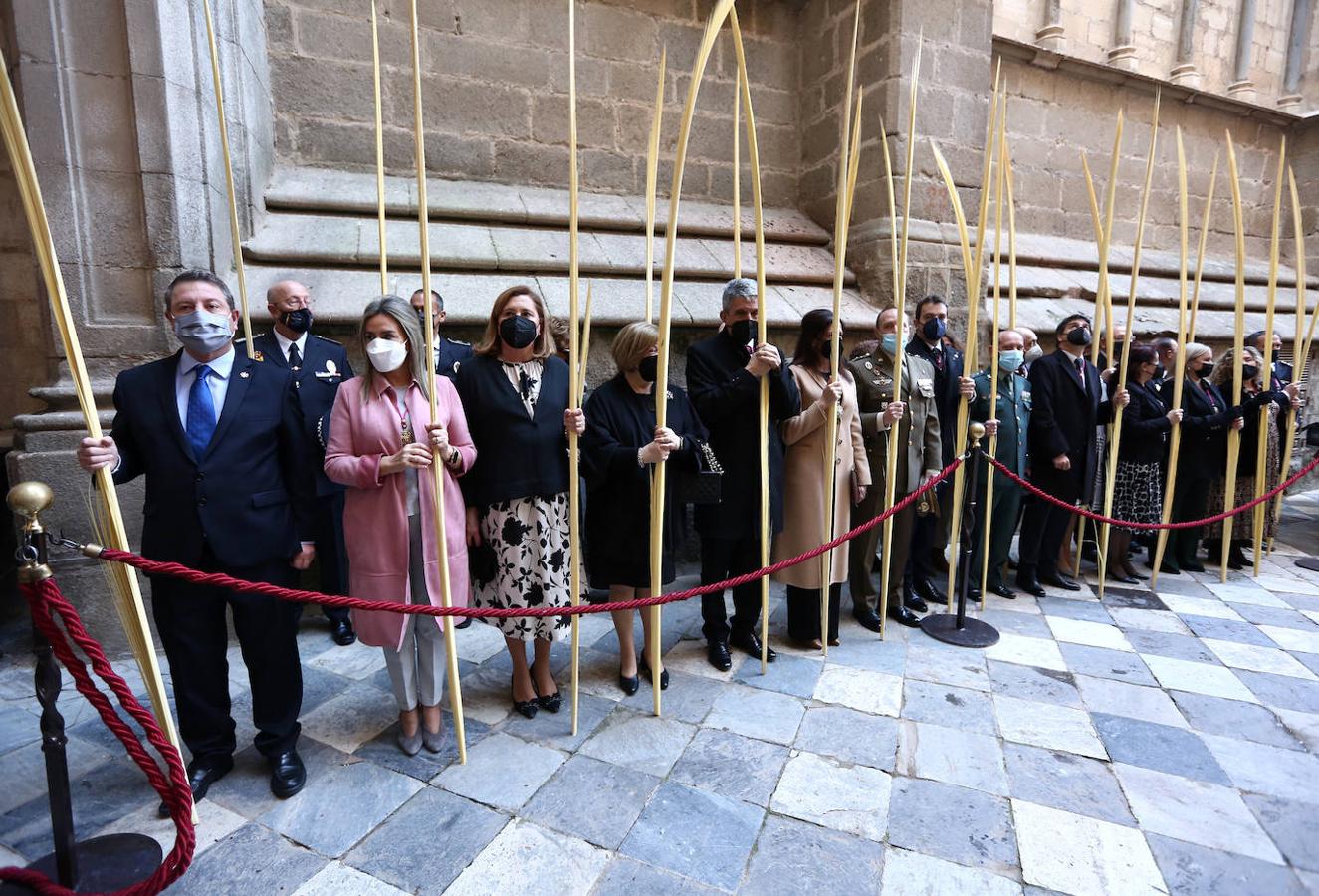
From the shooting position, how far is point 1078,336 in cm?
389

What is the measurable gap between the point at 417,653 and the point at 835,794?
147 centimetres

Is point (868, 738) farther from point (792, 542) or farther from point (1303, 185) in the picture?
point (1303, 185)

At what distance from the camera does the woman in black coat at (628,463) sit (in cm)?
254

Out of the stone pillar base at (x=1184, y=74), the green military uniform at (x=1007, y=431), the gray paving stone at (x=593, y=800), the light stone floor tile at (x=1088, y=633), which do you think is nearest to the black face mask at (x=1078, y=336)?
the green military uniform at (x=1007, y=431)

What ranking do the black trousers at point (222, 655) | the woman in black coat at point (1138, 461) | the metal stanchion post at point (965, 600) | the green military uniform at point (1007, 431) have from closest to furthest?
the black trousers at point (222, 655) → the metal stanchion post at point (965, 600) → the green military uniform at point (1007, 431) → the woman in black coat at point (1138, 461)

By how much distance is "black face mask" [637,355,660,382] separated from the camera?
8.38 ft

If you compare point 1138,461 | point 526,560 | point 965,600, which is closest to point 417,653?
point 526,560

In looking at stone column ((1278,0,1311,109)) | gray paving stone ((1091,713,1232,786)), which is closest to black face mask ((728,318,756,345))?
gray paving stone ((1091,713,1232,786))

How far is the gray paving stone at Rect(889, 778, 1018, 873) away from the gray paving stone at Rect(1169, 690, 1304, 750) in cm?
112

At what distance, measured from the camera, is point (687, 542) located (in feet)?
14.2

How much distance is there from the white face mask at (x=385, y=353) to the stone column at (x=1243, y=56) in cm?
970

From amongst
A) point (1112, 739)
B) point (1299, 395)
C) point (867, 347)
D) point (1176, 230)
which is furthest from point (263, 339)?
point (1176, 230)

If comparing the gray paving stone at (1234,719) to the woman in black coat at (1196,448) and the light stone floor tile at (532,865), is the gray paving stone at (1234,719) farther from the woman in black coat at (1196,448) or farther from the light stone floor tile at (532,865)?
the light stone floor tile at (532,865)

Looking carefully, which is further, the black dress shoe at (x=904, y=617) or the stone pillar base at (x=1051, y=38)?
the stone pillar base at (x=1051, y=38)
